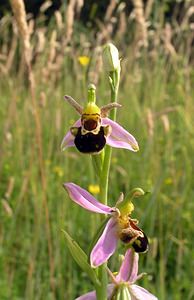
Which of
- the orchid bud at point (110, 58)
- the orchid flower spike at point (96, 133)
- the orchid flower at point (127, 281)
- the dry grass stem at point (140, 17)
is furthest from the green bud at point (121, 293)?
the dry grass stem at point (140, 17)

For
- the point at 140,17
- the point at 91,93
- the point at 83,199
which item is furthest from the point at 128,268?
the point at 140,17

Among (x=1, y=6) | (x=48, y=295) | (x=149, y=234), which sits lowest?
(x=48, y=295)

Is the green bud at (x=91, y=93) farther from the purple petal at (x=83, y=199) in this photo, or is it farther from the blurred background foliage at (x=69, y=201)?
the blurred background foliage at (x=69, y=201)

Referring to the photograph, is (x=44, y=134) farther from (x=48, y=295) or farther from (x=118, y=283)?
(x=118, y=283)

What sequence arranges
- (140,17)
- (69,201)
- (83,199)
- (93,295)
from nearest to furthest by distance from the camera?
(83,199) → (93,295) → (140,17) → (69,201)

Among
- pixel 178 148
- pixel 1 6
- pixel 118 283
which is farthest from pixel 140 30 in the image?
pixel 1 6

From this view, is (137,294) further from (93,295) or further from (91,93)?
(91,93)

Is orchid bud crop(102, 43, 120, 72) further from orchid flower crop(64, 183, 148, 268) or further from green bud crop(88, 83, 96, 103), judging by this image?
orchid flower crop(64, 183, 148, 268)
